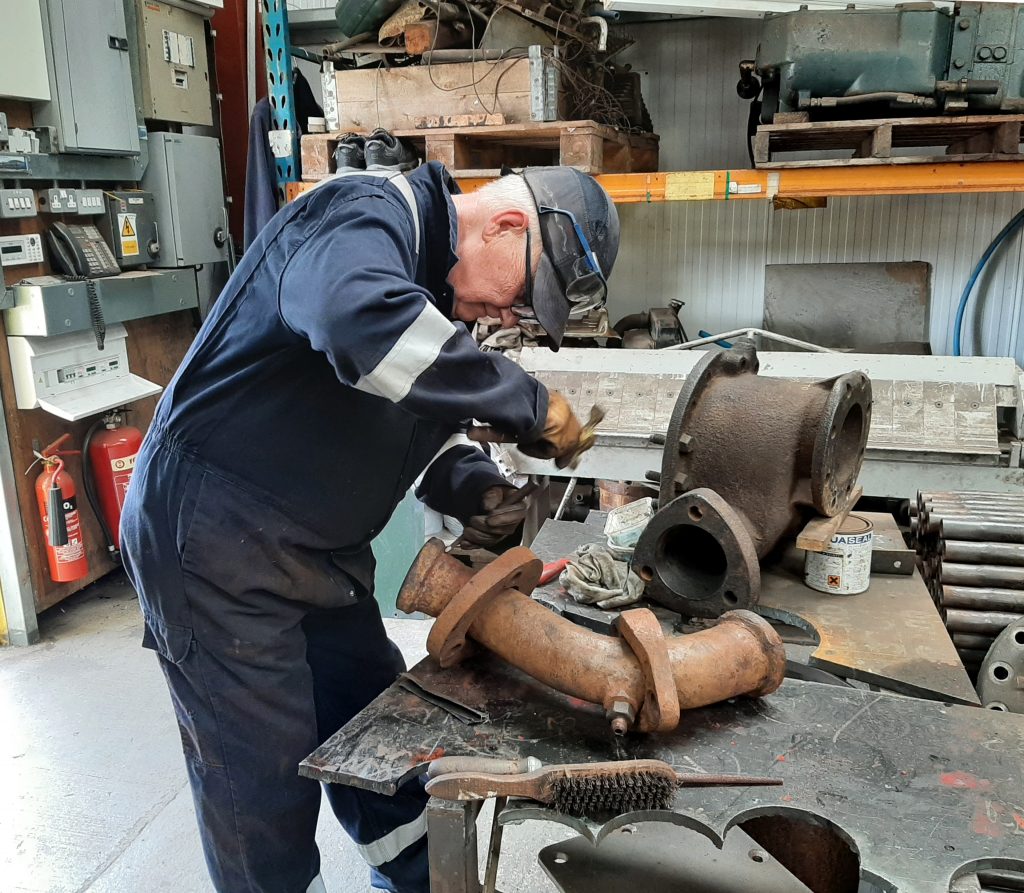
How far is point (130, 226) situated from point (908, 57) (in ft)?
10.0

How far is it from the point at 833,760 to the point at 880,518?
116 centimetres

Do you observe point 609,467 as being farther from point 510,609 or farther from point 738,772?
point 738,772

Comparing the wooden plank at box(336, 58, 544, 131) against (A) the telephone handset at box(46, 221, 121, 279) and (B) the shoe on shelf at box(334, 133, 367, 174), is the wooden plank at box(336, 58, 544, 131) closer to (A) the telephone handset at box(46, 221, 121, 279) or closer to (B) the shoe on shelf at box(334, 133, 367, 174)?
(B) the shoe on shelf at box(334, 133, 367, 174)

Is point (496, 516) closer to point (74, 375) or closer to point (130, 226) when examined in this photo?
point (74, 375)

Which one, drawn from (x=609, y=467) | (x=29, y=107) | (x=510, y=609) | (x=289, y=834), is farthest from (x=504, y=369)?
(x=29, y=107)

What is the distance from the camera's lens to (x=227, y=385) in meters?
1.51

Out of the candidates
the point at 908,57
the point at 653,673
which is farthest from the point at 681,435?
the point at 908,57

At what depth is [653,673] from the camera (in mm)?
1188

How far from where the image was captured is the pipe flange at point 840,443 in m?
1.61

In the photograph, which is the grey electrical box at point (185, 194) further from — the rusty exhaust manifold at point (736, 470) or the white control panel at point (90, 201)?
the rusty exhaust manifold at point (736, 470)

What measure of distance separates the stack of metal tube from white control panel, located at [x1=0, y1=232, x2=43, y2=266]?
3.10 metres

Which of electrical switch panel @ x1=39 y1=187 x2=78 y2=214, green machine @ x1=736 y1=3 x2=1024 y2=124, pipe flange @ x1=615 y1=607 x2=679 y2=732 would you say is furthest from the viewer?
electrical switch panel @ x1=39 y1=187 x2=78 y2=214

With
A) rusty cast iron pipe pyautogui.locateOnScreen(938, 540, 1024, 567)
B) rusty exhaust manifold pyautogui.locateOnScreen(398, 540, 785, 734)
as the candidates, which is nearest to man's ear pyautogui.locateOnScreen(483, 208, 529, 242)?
rusty exhaust manifold pyautogui.locateOnScreen(398, 540, 785, 734)

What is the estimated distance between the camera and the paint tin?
5.75 feet
